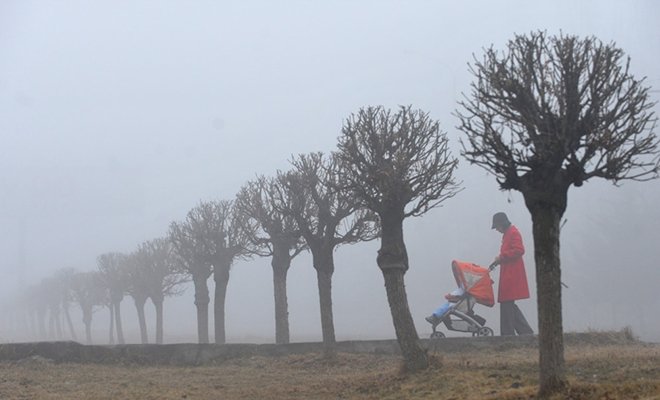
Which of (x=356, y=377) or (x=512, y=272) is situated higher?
(x=512, y=272)

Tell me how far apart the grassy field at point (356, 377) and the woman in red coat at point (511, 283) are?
2046 millimetres

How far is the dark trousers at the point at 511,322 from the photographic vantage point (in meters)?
17.6

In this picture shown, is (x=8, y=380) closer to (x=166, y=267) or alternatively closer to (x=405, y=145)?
(x=405, y=145)

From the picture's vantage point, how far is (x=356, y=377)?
1343 centimetres

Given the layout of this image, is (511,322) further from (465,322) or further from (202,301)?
(202,301)

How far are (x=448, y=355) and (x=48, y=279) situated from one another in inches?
2598

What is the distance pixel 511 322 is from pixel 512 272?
4.66 ft

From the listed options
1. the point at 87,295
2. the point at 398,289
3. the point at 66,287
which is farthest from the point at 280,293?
the point at 66,287

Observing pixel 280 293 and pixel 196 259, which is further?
pixel 196 259

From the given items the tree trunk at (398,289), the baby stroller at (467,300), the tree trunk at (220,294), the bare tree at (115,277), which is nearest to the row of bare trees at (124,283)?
the bare tree at (115,277)

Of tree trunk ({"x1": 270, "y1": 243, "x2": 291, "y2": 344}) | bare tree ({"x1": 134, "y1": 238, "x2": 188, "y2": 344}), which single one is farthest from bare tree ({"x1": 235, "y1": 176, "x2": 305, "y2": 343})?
bare tree ({"x1": 134, "y1": 238, "x2": 188, "y2": 344})

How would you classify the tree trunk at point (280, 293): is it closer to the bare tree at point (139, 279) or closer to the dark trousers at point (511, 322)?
the dark trousers at point (511, 322)

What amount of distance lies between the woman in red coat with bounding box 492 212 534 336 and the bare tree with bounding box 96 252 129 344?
31.0 m

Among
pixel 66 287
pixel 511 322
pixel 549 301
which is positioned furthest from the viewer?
pixel 66 287
